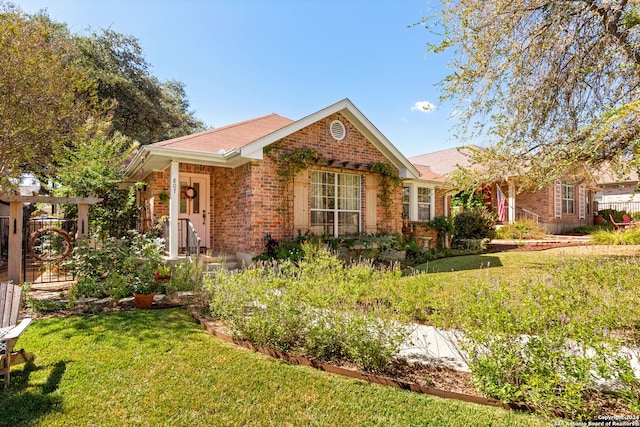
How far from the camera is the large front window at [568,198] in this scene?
66.5 feet

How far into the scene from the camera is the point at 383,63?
11750 mm

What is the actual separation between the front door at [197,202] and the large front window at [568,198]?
20341 millimetres

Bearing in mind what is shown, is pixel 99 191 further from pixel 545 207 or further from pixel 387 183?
pixel 545 207

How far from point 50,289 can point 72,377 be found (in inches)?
200

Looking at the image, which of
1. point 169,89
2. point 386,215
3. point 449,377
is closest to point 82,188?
point 386,215

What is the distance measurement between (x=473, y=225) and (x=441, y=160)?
39.9ft

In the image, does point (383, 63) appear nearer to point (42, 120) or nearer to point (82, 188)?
point (42, 120)

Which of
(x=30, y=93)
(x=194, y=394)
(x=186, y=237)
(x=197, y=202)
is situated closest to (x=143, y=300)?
(x=194, y=394)

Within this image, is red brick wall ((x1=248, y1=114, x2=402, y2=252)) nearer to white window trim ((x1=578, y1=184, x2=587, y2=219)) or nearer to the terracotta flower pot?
the terracotta flower pot

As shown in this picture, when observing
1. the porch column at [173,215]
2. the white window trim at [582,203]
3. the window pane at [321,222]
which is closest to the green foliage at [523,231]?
the white window trim at [582,203]

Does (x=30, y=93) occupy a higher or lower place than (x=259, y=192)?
higher

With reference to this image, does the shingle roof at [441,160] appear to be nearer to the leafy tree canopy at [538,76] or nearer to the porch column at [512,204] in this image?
the porch column at [512,204]

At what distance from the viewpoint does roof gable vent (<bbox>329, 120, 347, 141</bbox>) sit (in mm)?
10844

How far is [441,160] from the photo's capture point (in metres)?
26.2
